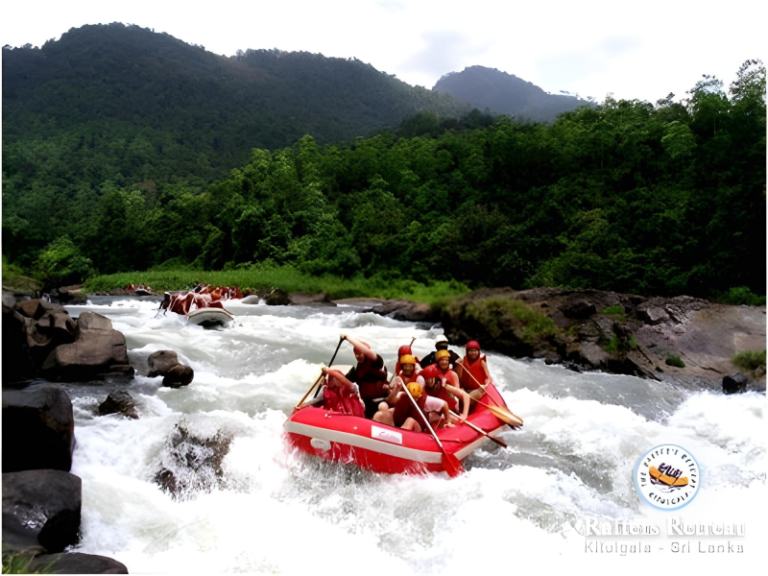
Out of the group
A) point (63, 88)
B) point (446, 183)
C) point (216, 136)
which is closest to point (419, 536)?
point (446, 183)

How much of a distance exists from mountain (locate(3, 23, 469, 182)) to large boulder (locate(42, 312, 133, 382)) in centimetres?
862

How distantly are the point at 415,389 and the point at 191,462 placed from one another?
1574 mm

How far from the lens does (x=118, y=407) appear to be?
427cm

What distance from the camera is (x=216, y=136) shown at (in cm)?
4134

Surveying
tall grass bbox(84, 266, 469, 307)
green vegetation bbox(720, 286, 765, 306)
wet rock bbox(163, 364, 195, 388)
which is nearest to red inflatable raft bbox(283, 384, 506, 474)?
wet rock bbox(163, 364, 195, 388)

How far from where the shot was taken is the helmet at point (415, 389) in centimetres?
380

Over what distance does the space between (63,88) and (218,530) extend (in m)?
36.2

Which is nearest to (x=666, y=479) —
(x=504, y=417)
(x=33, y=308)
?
(x=504, y=417)

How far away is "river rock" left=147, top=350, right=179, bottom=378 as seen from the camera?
18.1ft

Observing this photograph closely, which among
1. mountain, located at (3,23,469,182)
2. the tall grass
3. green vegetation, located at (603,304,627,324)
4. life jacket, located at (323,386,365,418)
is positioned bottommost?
the tall grass

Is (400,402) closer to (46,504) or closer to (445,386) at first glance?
(445,386)

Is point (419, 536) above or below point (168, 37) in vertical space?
below

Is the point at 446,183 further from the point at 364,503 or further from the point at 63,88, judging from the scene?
the point at 63,88

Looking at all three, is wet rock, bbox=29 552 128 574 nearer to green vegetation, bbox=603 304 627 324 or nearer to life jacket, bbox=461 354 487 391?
life jacket, bbox=461 354 487 391
